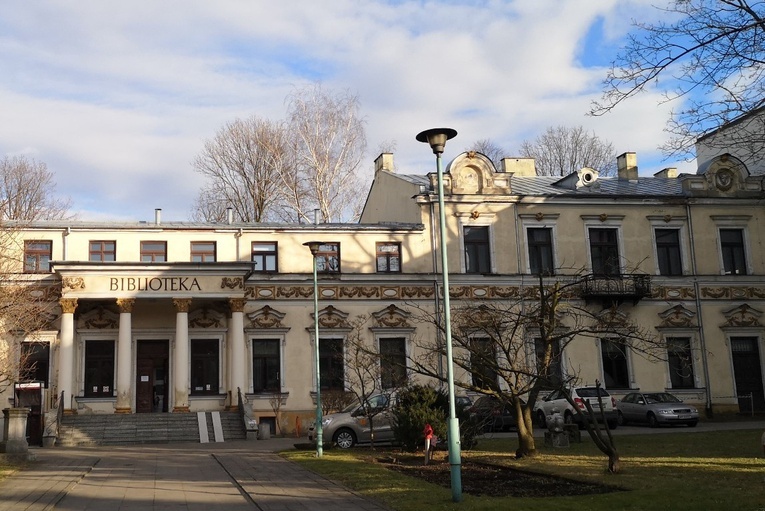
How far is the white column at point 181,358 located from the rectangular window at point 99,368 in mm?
2980

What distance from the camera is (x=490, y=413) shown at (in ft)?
72.6

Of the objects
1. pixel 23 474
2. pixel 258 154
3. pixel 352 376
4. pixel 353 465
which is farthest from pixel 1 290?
pixel 258 154

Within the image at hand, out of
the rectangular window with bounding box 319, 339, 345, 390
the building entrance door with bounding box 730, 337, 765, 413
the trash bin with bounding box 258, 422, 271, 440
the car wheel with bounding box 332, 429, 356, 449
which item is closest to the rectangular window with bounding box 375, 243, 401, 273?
the rectangular window with bounding box 319, 339, 345, 390

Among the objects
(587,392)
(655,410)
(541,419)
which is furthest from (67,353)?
(655,410)

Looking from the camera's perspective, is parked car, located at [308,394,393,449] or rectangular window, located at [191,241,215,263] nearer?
parked car, located at [308,394,393,449]

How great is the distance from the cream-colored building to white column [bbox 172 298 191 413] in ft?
0.19

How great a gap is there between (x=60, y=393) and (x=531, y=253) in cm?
2135

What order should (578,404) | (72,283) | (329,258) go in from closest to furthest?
1. (578,404)
2. (72,283)
3. (329,258)

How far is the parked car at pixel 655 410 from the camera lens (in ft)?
106

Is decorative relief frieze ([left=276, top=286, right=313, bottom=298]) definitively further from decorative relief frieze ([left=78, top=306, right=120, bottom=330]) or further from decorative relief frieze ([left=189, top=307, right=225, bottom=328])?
decorative relief frieze ([left=78, top=306, right=120, bottom=330])

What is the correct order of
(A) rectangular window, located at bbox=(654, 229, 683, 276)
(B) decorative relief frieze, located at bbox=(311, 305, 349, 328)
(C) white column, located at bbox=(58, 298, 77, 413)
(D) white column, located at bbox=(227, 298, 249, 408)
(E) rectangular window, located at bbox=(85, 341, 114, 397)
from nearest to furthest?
(C) white column, located at bbox=(58, 298, 77, 413)
(D) white column, located at bbox=(227, 298, 249, 408)
(E) rectangular window, located at bbox=(85, 341, 114, 397)
(B) decorative relief frieze, located at bbox=(311, 305, 349, 328)
(A) rectangular window, located at bbox=(654, 229, 683, 276)

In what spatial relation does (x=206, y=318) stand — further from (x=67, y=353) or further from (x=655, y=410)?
(x=655, y=410)

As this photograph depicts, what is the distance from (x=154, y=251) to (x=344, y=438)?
1471 centimetres

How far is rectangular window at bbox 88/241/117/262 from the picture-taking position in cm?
3509
